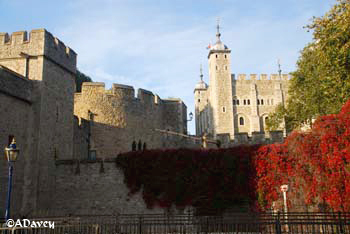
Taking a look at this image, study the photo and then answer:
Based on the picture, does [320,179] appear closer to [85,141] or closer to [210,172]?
[210,172]

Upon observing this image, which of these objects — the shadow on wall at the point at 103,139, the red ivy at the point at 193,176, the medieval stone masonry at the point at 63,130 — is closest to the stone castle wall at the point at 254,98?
the medieval stone masonry at the point at 63,130

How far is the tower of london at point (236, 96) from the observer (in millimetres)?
61625

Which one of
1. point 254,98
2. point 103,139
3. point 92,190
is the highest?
point 254,98

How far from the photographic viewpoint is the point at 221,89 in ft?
202

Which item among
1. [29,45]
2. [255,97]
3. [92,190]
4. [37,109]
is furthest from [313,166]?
[255,97]

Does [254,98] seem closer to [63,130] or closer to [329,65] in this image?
[329,65]

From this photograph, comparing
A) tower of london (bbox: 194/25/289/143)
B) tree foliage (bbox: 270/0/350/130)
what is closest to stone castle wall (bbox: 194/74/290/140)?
tower of london (bbox: 194/25/289/143)

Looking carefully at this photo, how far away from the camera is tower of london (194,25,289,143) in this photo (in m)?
61.6

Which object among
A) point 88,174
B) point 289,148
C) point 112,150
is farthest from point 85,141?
point 289,148

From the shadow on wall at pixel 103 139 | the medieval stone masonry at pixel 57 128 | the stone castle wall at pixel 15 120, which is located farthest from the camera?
the shadow on wall at pixel 103 139

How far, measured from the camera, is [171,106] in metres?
25.2

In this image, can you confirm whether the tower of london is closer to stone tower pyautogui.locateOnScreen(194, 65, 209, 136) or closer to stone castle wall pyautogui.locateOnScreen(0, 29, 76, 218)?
stone tower pyautogui.locateOnScreen(194, 65, 209, 136)

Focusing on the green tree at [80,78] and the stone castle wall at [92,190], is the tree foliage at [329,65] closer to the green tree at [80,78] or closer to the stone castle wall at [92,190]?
the stone castle wall at [92,190]

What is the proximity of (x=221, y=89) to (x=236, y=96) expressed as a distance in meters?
3.75
